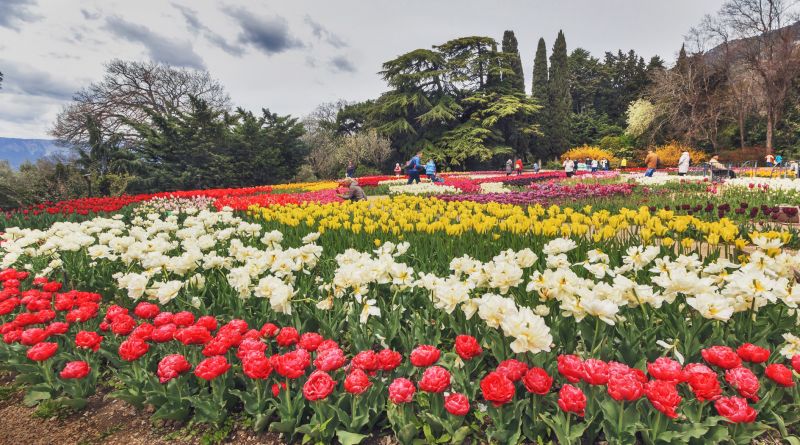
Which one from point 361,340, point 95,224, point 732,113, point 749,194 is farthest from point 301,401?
point 732,113

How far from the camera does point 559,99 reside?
4359cm

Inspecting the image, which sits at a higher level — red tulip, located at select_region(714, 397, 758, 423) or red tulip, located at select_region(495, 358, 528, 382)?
red tulip, located at select_region(495, 358, 528, 382)

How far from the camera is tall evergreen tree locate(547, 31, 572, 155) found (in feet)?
140

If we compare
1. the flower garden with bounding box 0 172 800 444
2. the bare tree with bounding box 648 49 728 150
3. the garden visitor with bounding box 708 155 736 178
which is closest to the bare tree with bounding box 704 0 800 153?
the bare tree with bounding box 648 49 728 150

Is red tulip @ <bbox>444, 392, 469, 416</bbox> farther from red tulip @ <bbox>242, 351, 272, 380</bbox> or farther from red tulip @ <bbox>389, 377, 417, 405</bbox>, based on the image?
red tulip @ <bbox>242, 351, 272, 380</bbox>

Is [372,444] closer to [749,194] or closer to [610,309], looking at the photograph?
[610,309]

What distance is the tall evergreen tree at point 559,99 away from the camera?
4275cm

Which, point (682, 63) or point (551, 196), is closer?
point (551, 196)

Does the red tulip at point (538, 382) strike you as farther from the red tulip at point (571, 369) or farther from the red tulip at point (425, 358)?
the red tulip at point (425, 358)

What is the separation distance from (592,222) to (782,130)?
1663 inches

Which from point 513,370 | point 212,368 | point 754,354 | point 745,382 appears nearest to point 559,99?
point 754,354

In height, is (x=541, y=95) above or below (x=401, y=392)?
above

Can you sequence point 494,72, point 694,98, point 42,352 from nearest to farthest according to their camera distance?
point 42,352
point 694,98
point 494,72

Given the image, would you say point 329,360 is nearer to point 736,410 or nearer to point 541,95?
point 736,410
